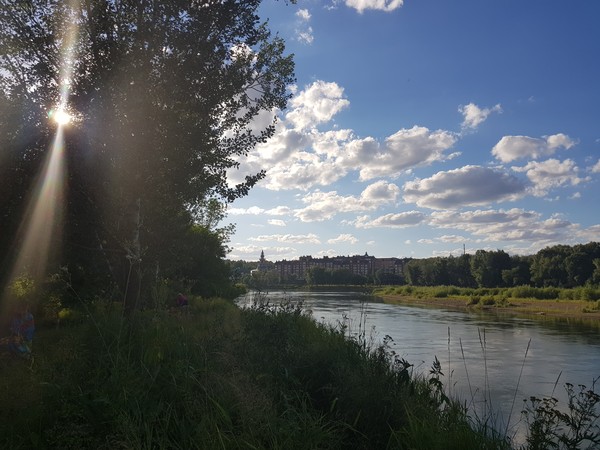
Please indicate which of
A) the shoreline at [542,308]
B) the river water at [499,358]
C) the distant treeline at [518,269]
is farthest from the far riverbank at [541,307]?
the distant treeline at [518,269]

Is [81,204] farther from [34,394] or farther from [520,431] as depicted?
[520,431]

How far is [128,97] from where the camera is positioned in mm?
8789

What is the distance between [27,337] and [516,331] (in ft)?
94.5

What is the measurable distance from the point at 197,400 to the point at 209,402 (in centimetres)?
20

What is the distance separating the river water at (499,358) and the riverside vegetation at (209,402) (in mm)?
1455

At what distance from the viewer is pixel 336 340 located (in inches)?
467

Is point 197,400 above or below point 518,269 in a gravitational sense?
below

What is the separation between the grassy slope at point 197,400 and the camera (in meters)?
4.62

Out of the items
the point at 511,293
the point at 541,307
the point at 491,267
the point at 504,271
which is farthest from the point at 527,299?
the point at 491,267

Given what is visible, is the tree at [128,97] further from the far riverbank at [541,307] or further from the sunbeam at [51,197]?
the far riverbank at [541,307]

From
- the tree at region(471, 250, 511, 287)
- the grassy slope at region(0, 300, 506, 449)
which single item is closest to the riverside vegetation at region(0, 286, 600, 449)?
the grassy slope at region(0, 300, 506, 449)

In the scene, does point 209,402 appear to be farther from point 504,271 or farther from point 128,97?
point 504,271

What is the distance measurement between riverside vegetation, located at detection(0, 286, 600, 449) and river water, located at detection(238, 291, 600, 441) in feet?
4.77

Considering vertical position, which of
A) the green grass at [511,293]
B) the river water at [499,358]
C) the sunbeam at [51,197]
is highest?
the sunbeam at [51,197]
